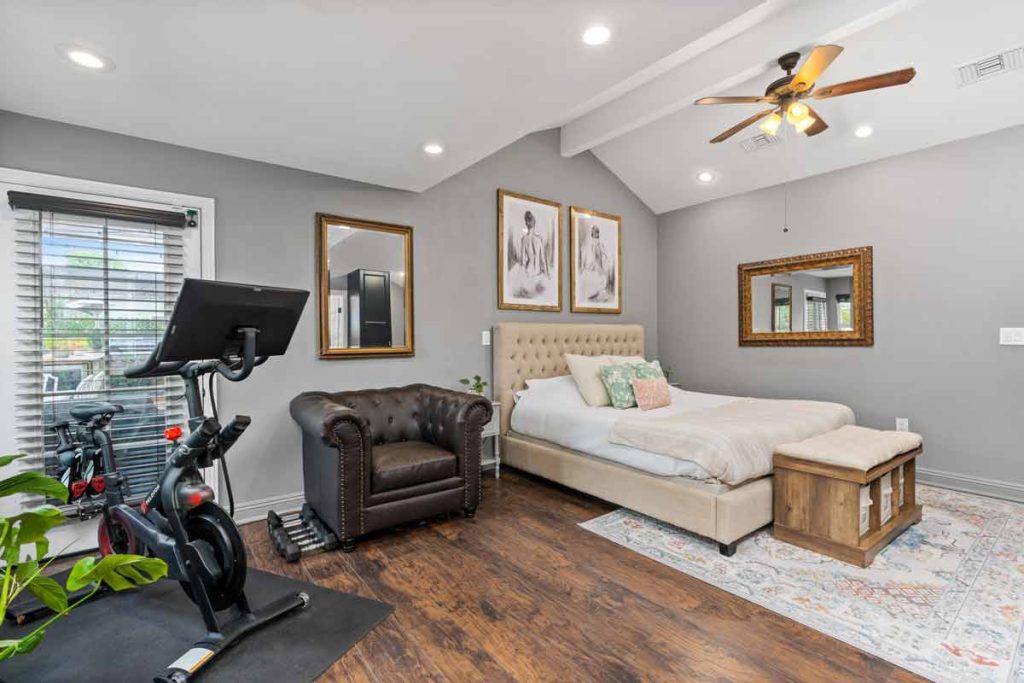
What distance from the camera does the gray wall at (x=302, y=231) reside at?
2723 mm

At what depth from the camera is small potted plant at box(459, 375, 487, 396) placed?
402 cm

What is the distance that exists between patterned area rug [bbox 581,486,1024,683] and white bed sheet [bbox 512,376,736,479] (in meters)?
0.42

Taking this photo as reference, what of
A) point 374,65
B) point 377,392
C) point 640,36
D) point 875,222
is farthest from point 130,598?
point 875,222

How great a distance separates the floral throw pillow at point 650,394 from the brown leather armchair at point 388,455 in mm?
1363

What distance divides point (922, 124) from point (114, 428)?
19.1 feet

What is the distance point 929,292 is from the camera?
3.75 m

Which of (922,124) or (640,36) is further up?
(922,124)

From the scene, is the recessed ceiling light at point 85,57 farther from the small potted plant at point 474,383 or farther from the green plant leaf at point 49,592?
the small potted plant at point 474,383

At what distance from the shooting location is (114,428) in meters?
2.74

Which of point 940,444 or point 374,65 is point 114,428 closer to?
point 374,65

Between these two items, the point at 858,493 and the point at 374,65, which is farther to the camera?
the point at 858,493

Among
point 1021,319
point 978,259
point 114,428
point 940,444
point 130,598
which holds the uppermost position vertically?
point 978,259

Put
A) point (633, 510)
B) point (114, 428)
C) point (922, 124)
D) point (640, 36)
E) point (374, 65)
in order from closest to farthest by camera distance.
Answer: point (640, 36), point (374, 65), point (114, 428), point (633, 510), point (922, 124)

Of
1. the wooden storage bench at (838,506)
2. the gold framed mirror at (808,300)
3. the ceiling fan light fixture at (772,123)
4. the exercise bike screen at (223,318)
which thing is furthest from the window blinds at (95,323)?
the gold framed mirror at (808,300)
